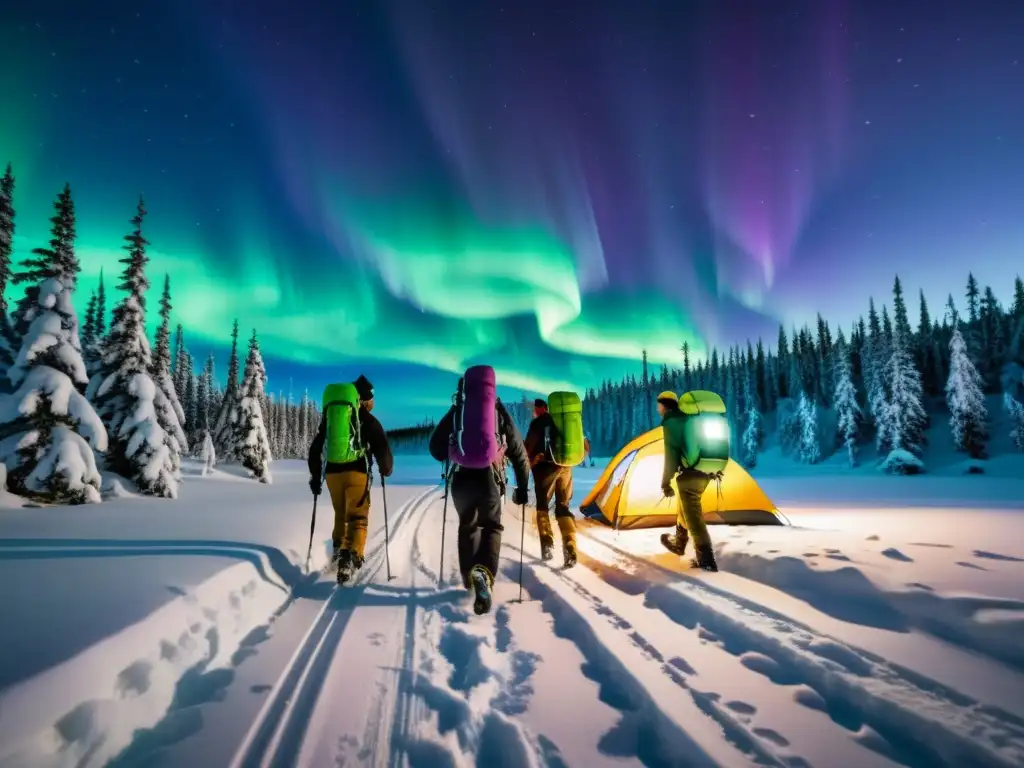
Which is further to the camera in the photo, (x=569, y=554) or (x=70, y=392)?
(x=70, y=392)

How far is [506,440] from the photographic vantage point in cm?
579

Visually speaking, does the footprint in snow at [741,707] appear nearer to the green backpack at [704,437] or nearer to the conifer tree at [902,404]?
the green backpack at [704,437]

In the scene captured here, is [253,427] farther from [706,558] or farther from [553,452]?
[706,558]

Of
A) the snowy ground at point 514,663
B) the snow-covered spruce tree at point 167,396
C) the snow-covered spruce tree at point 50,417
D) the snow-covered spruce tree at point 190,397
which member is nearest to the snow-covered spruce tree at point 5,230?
the snow-covered spruce tree at point 167,396

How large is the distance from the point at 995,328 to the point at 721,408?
3401 inches

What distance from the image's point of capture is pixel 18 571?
16.3 ft

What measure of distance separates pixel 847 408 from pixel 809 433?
7723mm

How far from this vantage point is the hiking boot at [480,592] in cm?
471

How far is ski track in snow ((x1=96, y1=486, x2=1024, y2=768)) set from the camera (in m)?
2.46

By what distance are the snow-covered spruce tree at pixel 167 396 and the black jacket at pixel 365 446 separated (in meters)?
16.8

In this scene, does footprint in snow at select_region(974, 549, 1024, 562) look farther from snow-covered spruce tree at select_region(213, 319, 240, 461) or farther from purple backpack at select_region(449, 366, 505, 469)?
snow-covered spruce tree at select_region(213, 319, 240, 461)

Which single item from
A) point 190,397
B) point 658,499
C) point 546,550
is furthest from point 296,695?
point 190,397

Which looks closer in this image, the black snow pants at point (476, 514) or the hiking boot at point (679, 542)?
the black snow pants at point (476, 514)

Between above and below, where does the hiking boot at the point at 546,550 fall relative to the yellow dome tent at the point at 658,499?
below
